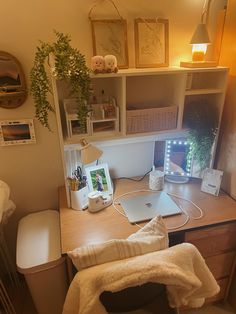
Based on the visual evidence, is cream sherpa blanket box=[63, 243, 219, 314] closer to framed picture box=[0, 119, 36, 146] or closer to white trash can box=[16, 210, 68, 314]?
white trash can box=[16, 210, 68, 314]

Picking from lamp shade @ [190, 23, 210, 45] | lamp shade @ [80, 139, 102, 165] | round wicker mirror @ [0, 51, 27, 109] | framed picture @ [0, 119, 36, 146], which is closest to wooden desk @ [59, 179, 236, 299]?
lamp shade @ [80, 139, 102, 165]

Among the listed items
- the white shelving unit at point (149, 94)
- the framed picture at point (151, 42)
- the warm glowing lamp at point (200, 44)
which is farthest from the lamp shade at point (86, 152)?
the warm glowing lamp at point (200, 44)

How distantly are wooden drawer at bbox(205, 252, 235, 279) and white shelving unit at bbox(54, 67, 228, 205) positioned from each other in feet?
2.76

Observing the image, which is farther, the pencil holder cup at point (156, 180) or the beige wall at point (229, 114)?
the pencil holder cup at point (156, 180)

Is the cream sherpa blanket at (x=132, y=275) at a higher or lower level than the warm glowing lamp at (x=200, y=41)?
lower

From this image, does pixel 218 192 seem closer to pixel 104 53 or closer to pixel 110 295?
pixel 110 295

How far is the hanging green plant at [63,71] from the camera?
3.43ft

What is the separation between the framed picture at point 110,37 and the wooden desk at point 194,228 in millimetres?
990

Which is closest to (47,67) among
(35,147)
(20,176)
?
(35,147)

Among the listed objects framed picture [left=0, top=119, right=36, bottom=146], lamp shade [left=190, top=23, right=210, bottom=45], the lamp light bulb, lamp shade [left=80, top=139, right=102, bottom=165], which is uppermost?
lamp shade [left=190, top=23, right=210, bottom=45]

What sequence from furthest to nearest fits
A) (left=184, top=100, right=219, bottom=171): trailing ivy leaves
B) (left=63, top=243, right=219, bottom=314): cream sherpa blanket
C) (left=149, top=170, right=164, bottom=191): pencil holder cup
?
1. (left=149, top=170, right=164, bottom=191): pencil holder cup
2. (left=184, top=100, right=219, bottom=171): trailing ivy leaves
3. (left=63, top=243, right=219, bottom=314): cream sherpa blanket

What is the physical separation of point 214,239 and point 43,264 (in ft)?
3.31

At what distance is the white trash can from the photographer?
125cm

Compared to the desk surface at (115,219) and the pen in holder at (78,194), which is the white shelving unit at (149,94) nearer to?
the pen in holder at (78,194)
